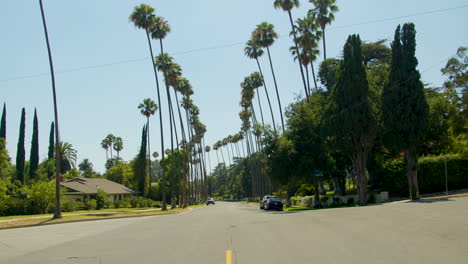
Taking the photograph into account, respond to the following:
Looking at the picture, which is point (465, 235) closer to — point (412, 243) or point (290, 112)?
point (412, 243)

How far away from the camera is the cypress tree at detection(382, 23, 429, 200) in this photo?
31500 mm

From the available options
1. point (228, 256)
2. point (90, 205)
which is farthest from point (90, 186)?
point (228, 256)

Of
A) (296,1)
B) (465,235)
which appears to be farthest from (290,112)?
(465,235)

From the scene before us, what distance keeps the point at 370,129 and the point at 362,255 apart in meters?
25.4

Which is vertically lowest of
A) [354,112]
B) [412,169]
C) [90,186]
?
[412,169]

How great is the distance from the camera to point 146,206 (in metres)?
62.8

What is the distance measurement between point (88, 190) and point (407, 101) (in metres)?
44.8

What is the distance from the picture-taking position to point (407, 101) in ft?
104

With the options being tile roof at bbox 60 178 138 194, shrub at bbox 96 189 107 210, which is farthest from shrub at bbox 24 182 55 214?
tile roof at bbox 60 178 138 194

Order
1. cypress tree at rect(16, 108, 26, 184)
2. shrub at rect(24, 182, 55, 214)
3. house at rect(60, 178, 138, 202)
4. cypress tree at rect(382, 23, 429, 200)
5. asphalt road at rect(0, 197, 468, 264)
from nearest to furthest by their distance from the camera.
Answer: asphalt road at rect(0, 197, 468, 264) < cypress tree at rect(382, 23, 429, 200) < shrub at rect(24, 182, 55, 214) < house at rect(60, 178, 138, 202) < cypress tree at rect(16, 108, 26, 184)

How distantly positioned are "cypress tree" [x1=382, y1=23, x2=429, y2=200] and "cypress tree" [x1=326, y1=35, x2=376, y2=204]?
1.90 meters

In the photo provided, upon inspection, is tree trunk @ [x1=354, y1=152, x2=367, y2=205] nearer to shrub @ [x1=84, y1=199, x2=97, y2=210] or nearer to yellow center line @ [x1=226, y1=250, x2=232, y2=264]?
yellow center line @ [x1=226, y1=250, x2=232, y2=264]

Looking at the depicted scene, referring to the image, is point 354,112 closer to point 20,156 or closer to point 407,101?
point 407,101

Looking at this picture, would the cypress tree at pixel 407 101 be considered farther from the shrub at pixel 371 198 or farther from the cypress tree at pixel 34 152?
the cypress tree at pixel 34 152
